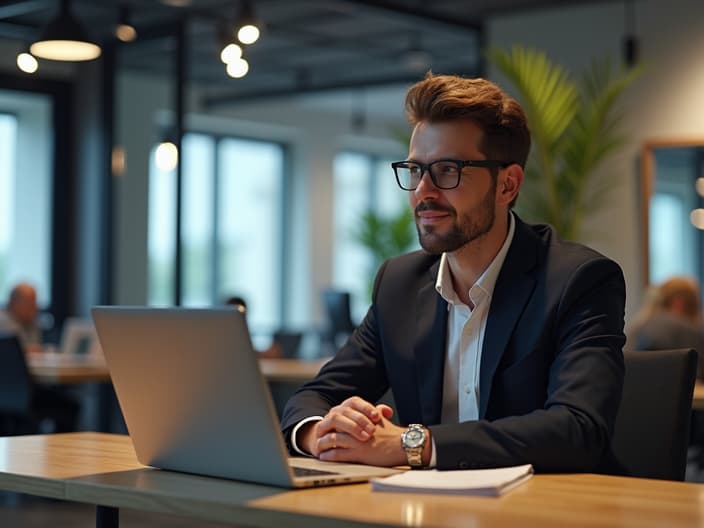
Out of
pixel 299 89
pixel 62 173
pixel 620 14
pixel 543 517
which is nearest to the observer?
pixel 543 517

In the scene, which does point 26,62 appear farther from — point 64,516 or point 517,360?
point 517,360

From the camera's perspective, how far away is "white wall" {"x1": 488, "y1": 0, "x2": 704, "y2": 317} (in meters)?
8.11

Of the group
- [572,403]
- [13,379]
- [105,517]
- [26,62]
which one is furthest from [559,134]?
[105,517]

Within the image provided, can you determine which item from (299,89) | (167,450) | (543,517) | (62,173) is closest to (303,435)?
(167,450)

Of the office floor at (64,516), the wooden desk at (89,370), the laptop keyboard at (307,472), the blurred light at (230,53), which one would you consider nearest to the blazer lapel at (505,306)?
the laptop keyboard at (307,472)

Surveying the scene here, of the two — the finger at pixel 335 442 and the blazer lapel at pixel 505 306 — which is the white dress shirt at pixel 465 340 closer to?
the blazer lapel at pixel 505 306

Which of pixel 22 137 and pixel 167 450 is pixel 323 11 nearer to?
pixel 22 137

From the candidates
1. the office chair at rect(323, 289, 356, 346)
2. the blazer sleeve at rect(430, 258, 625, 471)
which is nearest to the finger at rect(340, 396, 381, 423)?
the blazer sleeve at rect(430, 258, 625, 471)

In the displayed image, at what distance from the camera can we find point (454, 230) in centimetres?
230

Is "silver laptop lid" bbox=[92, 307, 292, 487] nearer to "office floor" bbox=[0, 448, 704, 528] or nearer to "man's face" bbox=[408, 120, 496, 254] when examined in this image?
"man's face" bbox=[408, 120, 496, 254]

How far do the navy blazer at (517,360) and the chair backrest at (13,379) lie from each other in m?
4.27

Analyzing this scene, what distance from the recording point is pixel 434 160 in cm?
228

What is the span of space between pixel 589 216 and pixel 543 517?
7.14 meters

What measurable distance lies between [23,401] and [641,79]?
4.83m
